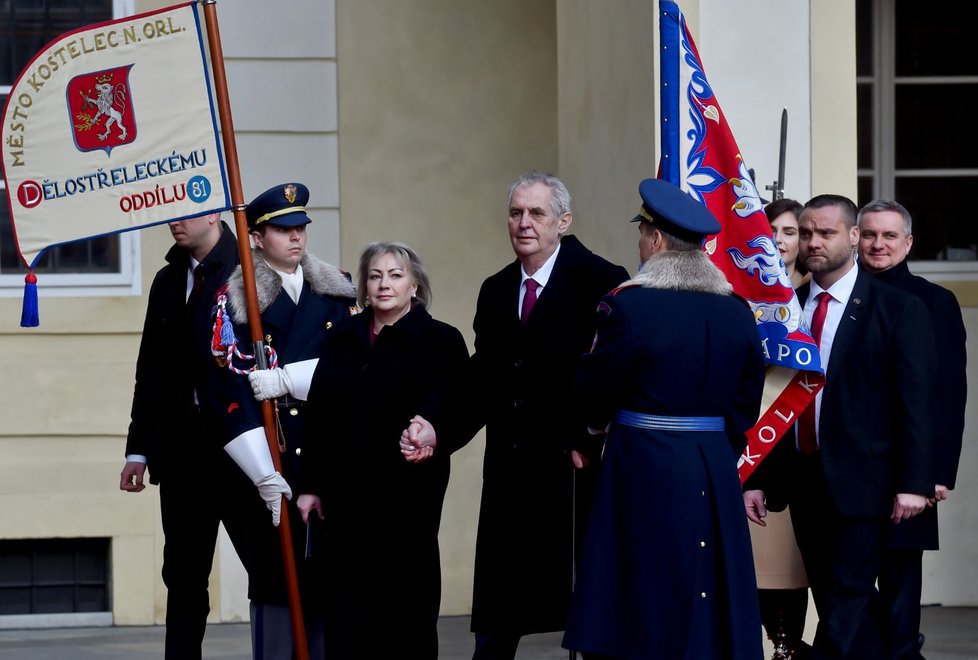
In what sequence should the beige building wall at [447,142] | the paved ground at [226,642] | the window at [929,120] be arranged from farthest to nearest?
the window at [929,120]
the beige building wall at [447,142]
the paved ground at [226,642]

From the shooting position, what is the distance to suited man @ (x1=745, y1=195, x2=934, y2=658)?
5566 millimetres

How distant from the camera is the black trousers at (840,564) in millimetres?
5629

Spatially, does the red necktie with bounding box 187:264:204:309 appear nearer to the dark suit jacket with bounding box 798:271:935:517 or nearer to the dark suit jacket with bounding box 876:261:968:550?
the dark suit jacket with bounding box 798:271:935:517

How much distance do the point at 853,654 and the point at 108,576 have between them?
12.5ft

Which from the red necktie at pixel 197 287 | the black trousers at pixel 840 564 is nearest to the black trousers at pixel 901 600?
the black trousers at pixel 840 564

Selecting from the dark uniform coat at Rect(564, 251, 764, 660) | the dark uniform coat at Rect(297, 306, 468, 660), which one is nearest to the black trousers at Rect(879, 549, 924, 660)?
the dark uniform coat at Rect(564, 251, 764, 660)

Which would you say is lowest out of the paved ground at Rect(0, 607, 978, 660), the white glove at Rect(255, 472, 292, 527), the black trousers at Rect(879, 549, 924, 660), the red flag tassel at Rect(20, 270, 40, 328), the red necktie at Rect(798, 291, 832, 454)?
the paved ground at Rect(0, 607, 978, 660)

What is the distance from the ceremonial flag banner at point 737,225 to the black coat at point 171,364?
165 centimetres

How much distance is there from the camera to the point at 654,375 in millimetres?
4809

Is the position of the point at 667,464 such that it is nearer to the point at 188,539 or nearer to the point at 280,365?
the point at 280,365

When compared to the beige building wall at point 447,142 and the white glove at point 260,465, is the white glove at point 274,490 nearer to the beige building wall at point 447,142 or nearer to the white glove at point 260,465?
the white glove at point 260,465

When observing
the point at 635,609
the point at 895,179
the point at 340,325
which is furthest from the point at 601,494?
the point at 895,179

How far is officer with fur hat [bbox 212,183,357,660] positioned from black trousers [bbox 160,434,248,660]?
42 cm

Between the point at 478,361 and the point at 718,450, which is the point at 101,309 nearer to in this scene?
the point at 478,361
